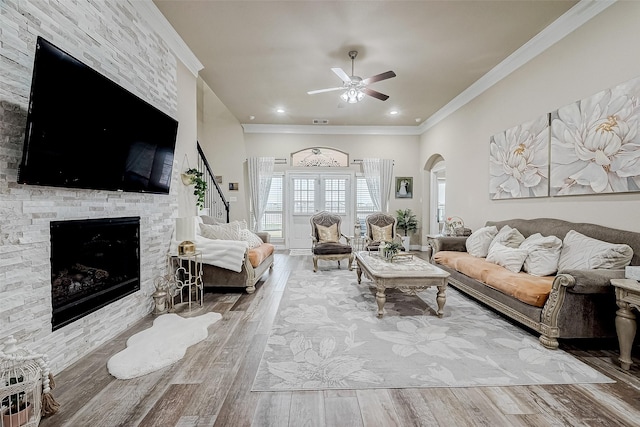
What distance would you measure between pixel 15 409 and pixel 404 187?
25.0ft

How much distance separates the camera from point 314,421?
1.62 metres

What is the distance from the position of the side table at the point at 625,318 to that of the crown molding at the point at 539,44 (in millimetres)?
2643

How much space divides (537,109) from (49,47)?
484cm

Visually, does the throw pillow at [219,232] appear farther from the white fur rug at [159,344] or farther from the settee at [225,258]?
the white fur rug at [159,344]

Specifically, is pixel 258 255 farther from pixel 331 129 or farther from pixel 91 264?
A: pixel 331 129

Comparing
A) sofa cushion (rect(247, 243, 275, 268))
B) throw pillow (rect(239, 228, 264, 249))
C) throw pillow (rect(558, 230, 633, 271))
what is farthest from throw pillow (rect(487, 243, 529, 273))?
throw pillow (rect(239, 228, 264, 249))

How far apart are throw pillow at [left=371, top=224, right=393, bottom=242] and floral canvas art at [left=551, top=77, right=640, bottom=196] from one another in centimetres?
307

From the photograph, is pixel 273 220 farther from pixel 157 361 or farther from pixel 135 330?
pixel 157 361

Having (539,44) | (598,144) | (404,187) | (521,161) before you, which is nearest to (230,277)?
(521,161)

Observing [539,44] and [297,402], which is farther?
[539,44]

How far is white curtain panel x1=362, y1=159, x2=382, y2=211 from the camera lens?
7742mm

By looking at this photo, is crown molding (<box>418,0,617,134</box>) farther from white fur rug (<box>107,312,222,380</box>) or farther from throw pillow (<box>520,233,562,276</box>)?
white fur rug (<box>107,312,222,380</box>)

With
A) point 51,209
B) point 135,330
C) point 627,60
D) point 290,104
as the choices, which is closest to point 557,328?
point 627,60

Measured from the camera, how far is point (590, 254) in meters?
2.63
